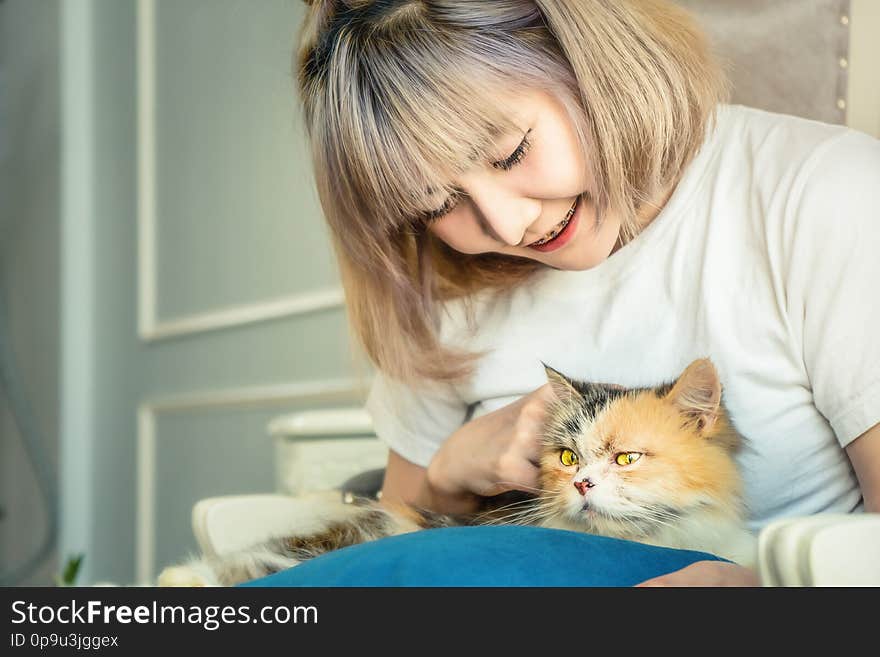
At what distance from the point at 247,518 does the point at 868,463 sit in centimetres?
55

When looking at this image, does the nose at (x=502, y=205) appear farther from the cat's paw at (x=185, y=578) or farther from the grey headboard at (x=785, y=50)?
the cat's paw at (x=185, y=578)

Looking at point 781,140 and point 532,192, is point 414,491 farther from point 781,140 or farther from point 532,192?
point 781,140

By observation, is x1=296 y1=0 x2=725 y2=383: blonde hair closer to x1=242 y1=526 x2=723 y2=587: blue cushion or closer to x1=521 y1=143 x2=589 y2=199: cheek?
x1=521 y1=143 x2=589 y2=199: cheek

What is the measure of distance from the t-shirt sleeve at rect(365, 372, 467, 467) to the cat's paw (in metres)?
0.34

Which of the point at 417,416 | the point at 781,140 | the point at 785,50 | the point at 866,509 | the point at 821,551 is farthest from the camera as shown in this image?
the point at 417,416

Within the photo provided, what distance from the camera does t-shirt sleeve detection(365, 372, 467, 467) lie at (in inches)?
36.4

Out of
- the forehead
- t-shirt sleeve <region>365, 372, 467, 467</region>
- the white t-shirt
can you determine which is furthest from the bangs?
t-shirt sleeve <region>365, 372, 467, 467</region>

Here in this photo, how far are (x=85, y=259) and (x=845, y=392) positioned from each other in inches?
80.5

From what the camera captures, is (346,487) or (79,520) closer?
(346,487)

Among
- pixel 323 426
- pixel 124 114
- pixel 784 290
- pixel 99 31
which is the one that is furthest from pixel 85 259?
pixel 784 290

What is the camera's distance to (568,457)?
2.20 feet

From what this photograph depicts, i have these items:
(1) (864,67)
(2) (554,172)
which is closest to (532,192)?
(2) (554,172)

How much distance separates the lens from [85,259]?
220 centimetres
